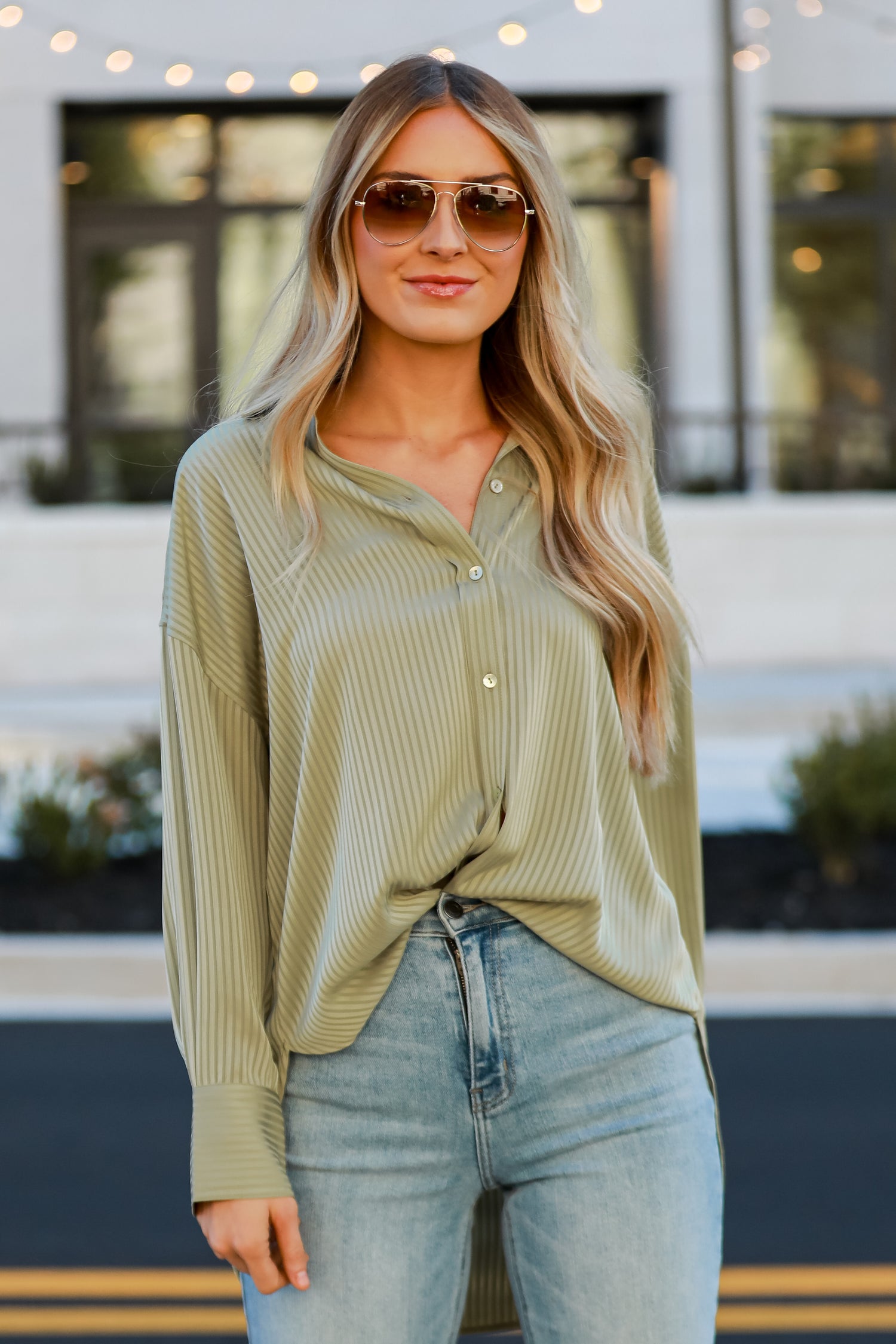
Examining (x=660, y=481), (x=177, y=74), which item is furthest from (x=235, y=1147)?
(x=660, y=481)

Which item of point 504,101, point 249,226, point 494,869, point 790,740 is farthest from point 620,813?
point 249,226

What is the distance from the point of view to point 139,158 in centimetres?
1666

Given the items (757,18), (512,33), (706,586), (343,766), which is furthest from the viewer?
(757,18)

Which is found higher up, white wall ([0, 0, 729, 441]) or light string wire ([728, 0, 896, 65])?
light string wire ([728, 0, 896, 65])

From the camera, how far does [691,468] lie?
50.7ft

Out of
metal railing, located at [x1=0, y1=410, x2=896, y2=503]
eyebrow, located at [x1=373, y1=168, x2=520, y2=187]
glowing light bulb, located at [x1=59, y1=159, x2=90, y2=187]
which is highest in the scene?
glowing light bulb, located at [x1=59, y1=159, x2=90, y2=187]

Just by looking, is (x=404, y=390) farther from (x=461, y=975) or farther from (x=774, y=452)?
(x=774, y=452)

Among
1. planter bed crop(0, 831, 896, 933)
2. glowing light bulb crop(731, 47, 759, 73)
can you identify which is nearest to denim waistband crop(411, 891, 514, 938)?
planter bed crop(0, 831, 896, 933)

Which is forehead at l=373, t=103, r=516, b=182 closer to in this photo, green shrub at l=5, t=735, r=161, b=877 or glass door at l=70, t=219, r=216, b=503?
green shrub at l=5, t=735, r=161, b=877

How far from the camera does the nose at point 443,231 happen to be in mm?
1937

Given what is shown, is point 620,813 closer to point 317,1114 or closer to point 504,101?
point 317,1114

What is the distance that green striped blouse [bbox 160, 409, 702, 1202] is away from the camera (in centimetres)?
178

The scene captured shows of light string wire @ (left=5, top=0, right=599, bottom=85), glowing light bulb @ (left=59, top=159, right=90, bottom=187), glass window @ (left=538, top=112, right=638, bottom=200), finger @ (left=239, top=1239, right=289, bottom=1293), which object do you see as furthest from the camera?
glass window @ (left=538, top=112, right=638, bottom=200)

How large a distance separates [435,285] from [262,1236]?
3.52 feet
